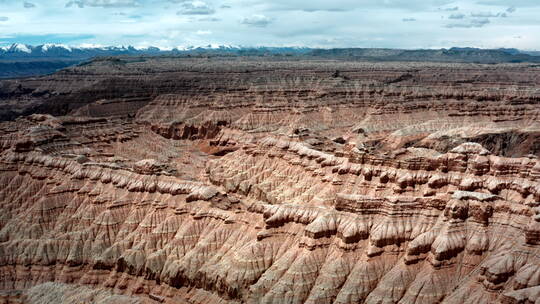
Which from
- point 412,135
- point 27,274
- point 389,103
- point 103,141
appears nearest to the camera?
point 27,274

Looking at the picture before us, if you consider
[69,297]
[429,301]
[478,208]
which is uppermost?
[478,208]

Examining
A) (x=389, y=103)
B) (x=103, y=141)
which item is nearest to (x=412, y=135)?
(x=389, y=103)

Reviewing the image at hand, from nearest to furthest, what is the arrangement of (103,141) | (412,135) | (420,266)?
(420,266) < (103,141) < (412,135)

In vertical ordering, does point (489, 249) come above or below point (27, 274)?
above

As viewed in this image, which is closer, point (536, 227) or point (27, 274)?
point (536, 227)

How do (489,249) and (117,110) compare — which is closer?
(489,249)

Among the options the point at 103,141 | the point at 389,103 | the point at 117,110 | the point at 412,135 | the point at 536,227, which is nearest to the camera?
the point at 536,227

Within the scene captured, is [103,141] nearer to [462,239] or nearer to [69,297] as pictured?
[69,297]

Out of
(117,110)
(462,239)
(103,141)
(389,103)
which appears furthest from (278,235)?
(117,110)

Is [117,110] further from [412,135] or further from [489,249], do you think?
[489,249]
